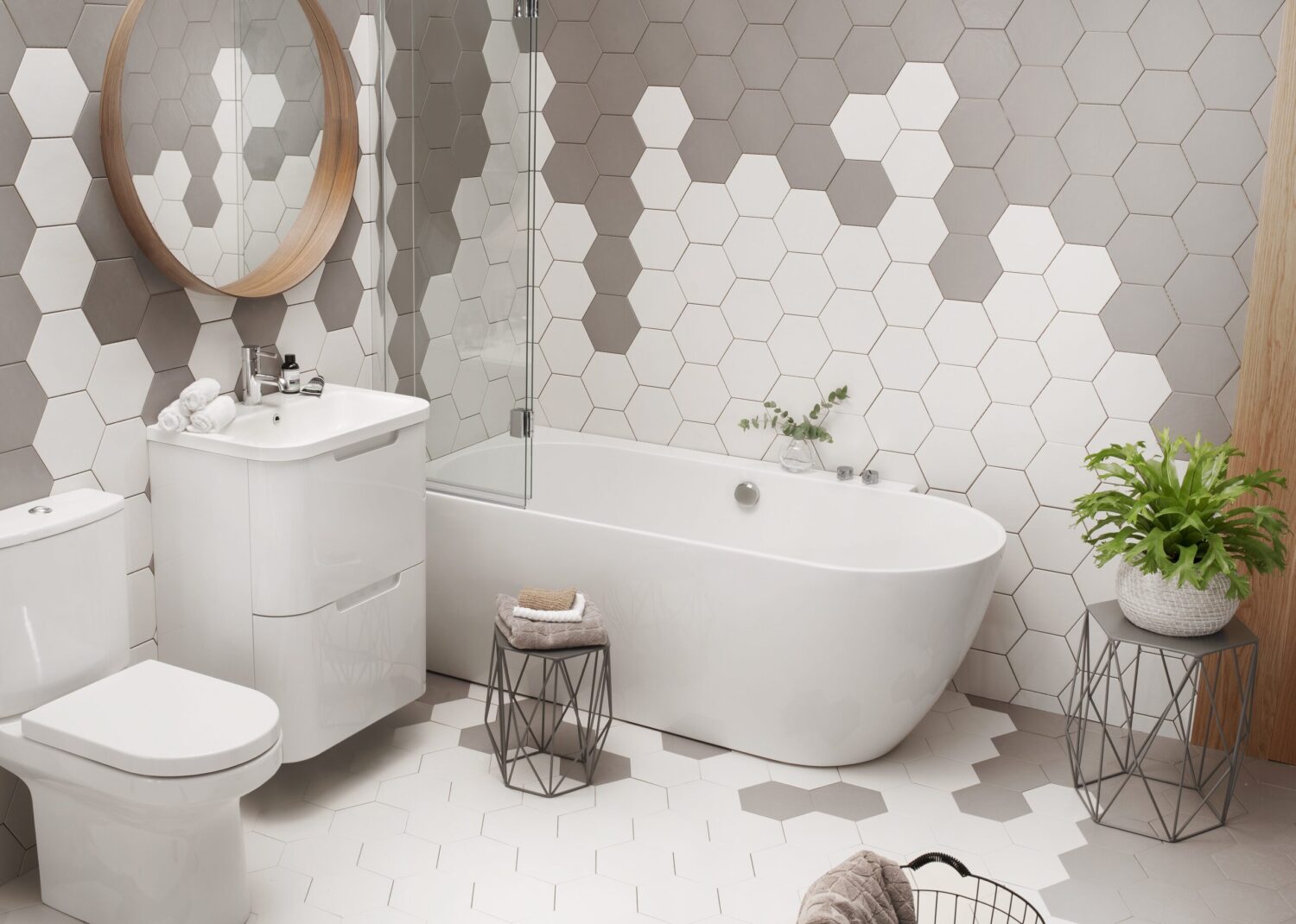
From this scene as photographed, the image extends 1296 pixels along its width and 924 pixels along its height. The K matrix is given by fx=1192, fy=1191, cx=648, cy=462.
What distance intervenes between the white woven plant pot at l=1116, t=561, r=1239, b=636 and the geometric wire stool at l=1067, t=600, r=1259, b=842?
4 centimetres

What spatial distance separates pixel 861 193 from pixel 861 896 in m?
2.31

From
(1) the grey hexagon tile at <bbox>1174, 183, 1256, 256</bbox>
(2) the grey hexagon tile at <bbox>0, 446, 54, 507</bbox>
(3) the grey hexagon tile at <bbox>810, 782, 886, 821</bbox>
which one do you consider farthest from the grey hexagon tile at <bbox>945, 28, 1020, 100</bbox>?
(2) the grey hexagon tile at <bbox>0, 446, 54, 507</bbox>

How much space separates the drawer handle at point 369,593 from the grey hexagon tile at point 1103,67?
2241mm

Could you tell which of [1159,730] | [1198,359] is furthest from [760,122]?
[1159,730]

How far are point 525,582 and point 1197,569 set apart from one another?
5.76ft

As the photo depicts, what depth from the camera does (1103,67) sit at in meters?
3.16

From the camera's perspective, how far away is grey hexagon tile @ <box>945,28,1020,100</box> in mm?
3256

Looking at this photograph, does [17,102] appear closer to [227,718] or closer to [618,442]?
[227,718]

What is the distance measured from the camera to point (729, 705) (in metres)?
3.24

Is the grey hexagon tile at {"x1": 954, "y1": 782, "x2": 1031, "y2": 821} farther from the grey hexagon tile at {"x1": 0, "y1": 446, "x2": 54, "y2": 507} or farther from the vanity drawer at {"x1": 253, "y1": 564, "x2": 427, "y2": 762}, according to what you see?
the grey hexagon tile at {"x1": 0, "y1": 446, "x2": 54, "y2": 507}

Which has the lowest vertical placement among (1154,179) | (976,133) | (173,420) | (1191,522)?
(1191,522)

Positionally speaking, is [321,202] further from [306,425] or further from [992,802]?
[992,802]

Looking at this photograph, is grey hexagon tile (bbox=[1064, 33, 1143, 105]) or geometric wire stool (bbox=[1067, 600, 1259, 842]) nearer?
geometric wire stool (bbox=[1067, 600, 1259, 842])

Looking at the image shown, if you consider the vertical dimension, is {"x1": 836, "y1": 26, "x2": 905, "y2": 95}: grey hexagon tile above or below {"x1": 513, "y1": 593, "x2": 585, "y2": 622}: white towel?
above
